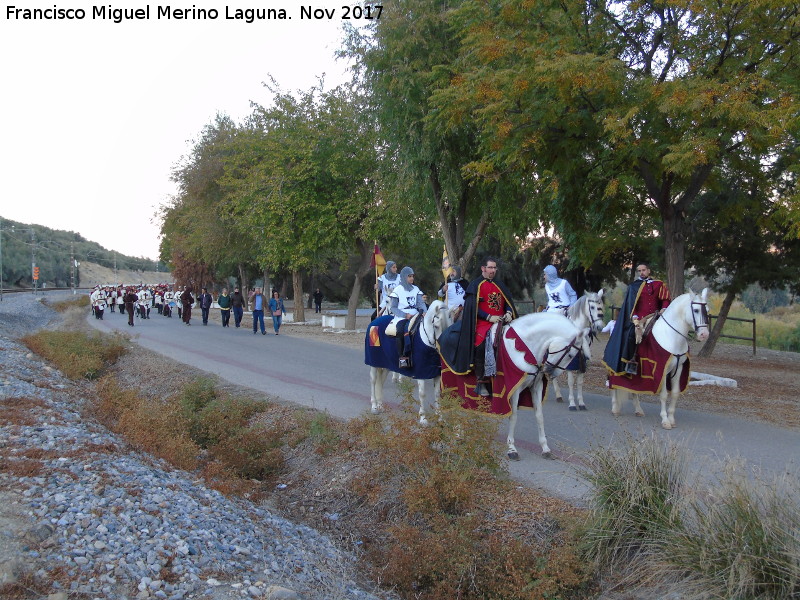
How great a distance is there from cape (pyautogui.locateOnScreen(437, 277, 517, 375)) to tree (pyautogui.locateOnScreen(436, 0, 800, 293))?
4474mm

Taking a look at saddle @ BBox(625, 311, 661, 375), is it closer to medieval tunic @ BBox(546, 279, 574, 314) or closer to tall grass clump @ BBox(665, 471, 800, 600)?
medieval tunic @ BBox(546, 279, 574, 314)

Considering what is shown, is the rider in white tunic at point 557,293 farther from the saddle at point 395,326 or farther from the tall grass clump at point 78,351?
the tall grass clump at point 78,351

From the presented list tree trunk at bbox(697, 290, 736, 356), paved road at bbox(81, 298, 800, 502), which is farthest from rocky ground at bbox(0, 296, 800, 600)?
tree trunk at bbox(697, 290, 736, 356)

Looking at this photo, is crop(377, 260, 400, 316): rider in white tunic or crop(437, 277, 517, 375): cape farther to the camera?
crop(377, 260, 400, 316): rider in white tunic

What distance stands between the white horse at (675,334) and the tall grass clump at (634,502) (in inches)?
171

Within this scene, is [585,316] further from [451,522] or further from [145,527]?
[145,527]

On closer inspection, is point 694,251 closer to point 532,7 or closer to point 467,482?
point 532,7

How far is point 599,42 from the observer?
44.7ft

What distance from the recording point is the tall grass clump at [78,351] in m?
16.2

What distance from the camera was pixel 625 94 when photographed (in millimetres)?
12633

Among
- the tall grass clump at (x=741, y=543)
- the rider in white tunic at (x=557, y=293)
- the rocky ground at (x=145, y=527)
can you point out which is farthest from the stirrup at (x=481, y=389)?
the rider in white tunic at (x=557, y=293)

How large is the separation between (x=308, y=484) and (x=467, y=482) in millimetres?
2616

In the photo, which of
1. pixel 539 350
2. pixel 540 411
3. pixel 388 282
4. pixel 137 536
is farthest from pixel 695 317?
pixel 137 536

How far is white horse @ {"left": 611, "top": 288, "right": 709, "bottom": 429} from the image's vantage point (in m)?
9.91
